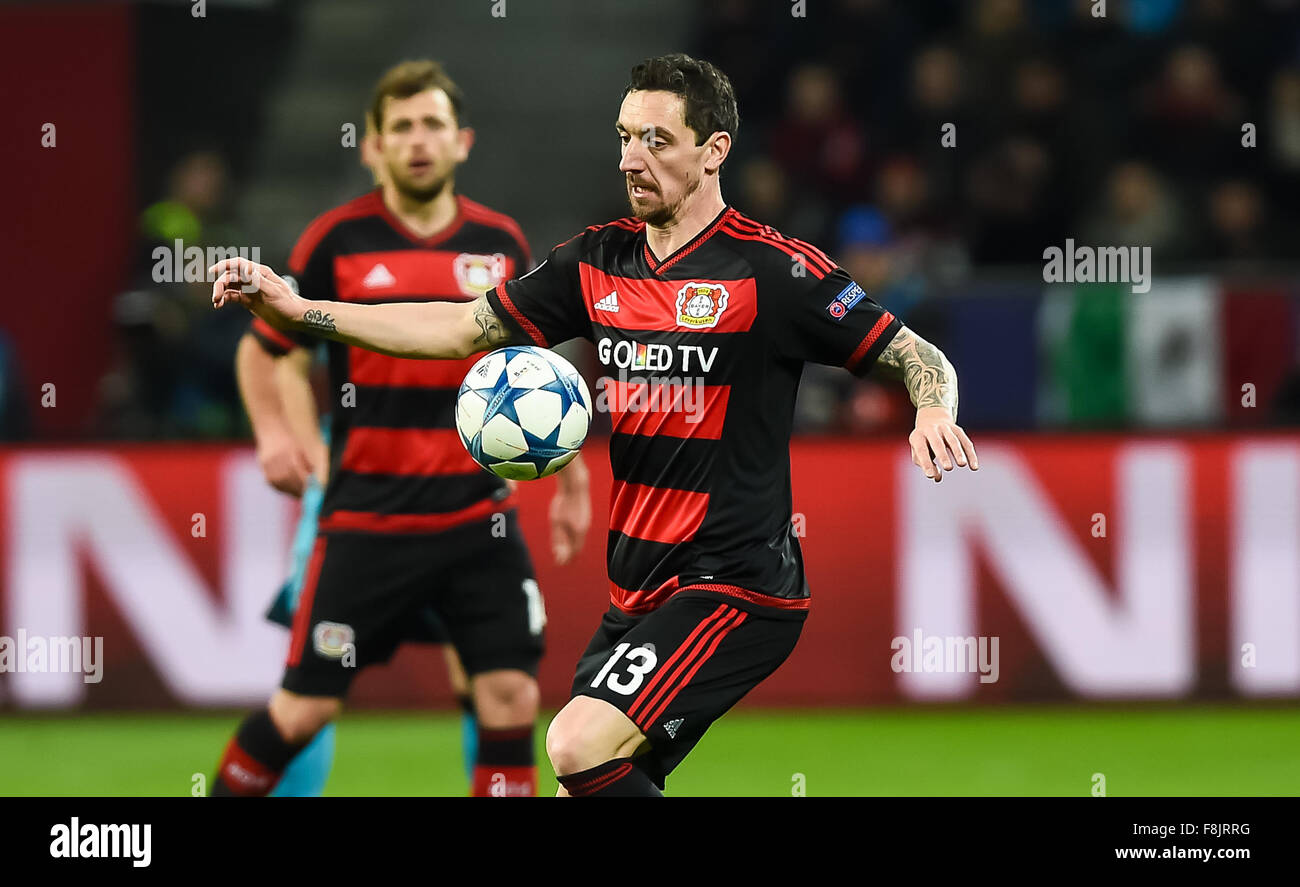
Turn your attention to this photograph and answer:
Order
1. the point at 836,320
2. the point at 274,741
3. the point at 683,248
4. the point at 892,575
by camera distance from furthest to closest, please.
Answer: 1. the point at 892,575
2. the point at 274,741
3. the point at 683,248
4. the point at 836,320

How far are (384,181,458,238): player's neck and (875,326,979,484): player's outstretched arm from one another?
1.81 meters

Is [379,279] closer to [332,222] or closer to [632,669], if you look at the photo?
[332,222]

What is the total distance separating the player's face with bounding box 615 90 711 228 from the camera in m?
4.35

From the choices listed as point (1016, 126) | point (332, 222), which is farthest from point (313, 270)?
point (1016, 126)

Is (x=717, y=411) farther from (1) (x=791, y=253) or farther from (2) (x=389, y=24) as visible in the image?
(2) (x=389, y=24)

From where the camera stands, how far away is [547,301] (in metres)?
4.64

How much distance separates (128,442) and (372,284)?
3.07 metres

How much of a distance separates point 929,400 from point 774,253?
0.55 metres

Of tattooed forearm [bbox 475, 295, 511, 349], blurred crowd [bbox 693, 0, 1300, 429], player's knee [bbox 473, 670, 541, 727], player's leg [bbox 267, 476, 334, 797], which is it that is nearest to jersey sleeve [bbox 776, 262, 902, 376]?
tattooed forearm [bbox 475, 295, 511, 349]

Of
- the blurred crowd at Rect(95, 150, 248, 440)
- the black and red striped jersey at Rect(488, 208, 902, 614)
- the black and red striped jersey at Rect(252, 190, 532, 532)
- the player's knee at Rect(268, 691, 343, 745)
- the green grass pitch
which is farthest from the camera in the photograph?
the blurred crowd at Rect(95, 150, 248, 440)

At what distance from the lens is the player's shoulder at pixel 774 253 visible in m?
4.41

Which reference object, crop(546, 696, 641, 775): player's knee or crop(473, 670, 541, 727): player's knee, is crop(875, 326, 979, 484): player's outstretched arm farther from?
crop(473, 670, 541, 727): player's knee

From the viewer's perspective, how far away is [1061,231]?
35.4 ft
